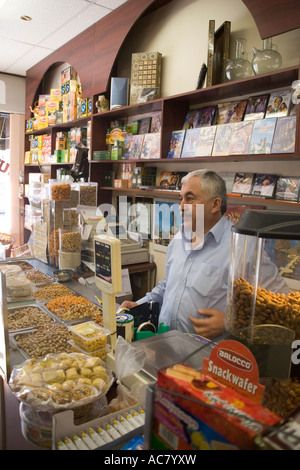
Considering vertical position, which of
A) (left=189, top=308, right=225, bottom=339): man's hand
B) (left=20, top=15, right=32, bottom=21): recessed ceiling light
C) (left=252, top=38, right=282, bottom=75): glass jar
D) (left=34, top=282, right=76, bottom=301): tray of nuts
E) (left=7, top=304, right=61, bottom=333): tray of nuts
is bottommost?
(left=7, top=304, right=61, bottom=333): tray of nuts

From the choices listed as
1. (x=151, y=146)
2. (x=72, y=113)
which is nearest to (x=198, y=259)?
(x=151, y=146)

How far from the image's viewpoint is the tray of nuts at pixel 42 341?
135 centimetres

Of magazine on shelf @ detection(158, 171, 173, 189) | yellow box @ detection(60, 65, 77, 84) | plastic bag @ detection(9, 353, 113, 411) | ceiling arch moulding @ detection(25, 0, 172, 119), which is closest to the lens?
plastic bag @ detection(9, 353, 113, 411)

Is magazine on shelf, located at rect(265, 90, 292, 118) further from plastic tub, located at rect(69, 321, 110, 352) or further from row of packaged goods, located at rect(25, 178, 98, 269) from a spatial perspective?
plastic tub, located at rect(69, 321, 110, 352)

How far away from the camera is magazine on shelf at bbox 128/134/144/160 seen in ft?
11.0

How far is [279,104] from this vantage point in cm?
226

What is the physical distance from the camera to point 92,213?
275 cm

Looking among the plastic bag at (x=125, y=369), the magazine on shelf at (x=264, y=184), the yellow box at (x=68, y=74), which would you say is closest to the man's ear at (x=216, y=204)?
the magazine on shelf at (x=264, y=184)

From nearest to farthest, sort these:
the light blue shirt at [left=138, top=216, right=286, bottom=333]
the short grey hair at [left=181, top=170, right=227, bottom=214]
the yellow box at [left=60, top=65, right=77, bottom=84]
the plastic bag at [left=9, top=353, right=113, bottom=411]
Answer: the plastic bag at [left=9, top=353, right=113, bottom=411] < the light blue shirt at [left=138, top=216, right=286, bottom=333] < the short grey hair at [left=181, top=170, right=227, bottom=214] < the yellow box at [left=60, top=65, right=77, bottom=84]

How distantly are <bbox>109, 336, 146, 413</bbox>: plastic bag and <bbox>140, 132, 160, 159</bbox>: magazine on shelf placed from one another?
7.31 feet

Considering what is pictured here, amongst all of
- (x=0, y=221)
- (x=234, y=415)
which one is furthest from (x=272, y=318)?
(x=0, y=221)

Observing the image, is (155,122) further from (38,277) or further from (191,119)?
(38,277)

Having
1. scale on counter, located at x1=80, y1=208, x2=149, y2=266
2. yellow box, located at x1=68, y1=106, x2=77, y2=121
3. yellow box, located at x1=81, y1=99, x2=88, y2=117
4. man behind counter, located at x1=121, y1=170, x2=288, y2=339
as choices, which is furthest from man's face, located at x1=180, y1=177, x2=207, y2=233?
yellow box, located at x1=68, y1=106, x2=77, y2=121
